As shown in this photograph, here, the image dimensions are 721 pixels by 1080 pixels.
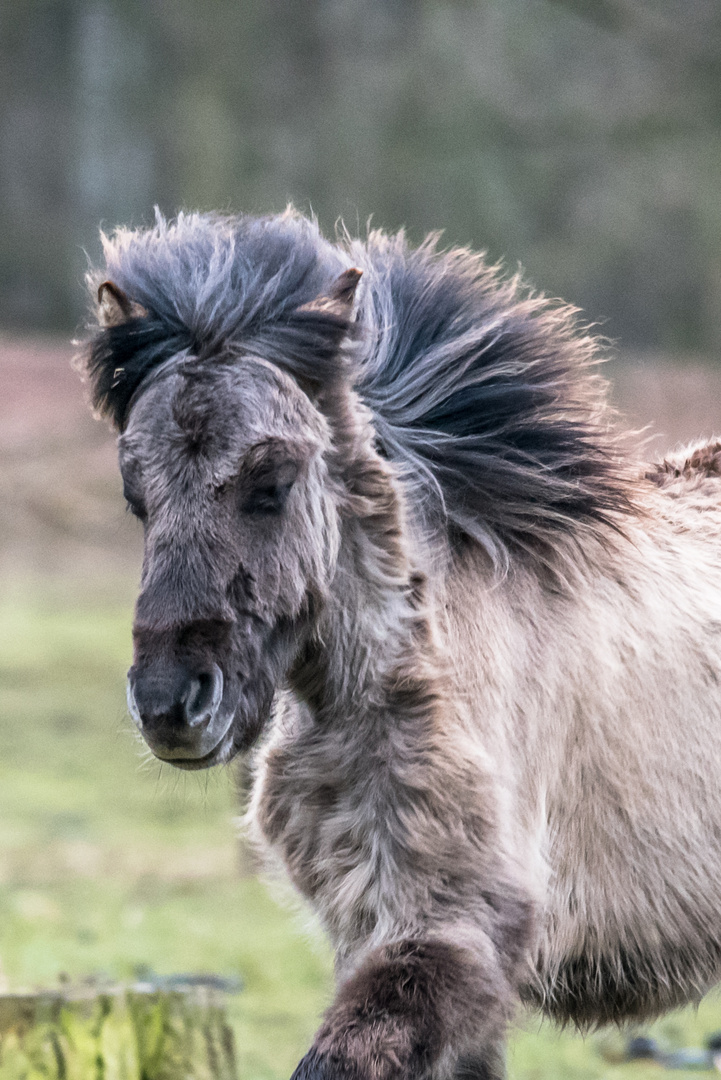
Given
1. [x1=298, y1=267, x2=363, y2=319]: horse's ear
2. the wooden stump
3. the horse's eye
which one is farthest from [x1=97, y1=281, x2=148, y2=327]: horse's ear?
the wooden stump

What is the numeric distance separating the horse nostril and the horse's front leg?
71 cm

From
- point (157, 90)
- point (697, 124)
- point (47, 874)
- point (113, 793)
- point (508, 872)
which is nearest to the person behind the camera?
point (508, 872)

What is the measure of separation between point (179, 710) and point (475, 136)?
69.9ft

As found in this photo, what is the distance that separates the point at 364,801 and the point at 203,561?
770 mm

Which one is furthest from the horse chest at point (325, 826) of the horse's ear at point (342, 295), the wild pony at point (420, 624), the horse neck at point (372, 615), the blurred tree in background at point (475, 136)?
the blurred tree in background at point (475, 136)

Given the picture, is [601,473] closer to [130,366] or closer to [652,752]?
[652,752]

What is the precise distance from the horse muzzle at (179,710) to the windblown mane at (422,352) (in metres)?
0.77

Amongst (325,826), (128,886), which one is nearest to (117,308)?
(325,826)

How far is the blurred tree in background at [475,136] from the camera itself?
73.8 feet

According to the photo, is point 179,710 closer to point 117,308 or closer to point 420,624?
point 420,624

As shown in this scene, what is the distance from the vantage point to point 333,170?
23625 millimetres

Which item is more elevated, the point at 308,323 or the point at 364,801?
the point at 308,323

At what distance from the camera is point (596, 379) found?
3.94m

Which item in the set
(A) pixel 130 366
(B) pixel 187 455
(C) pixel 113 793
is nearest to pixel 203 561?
(B) pixel 187 455
